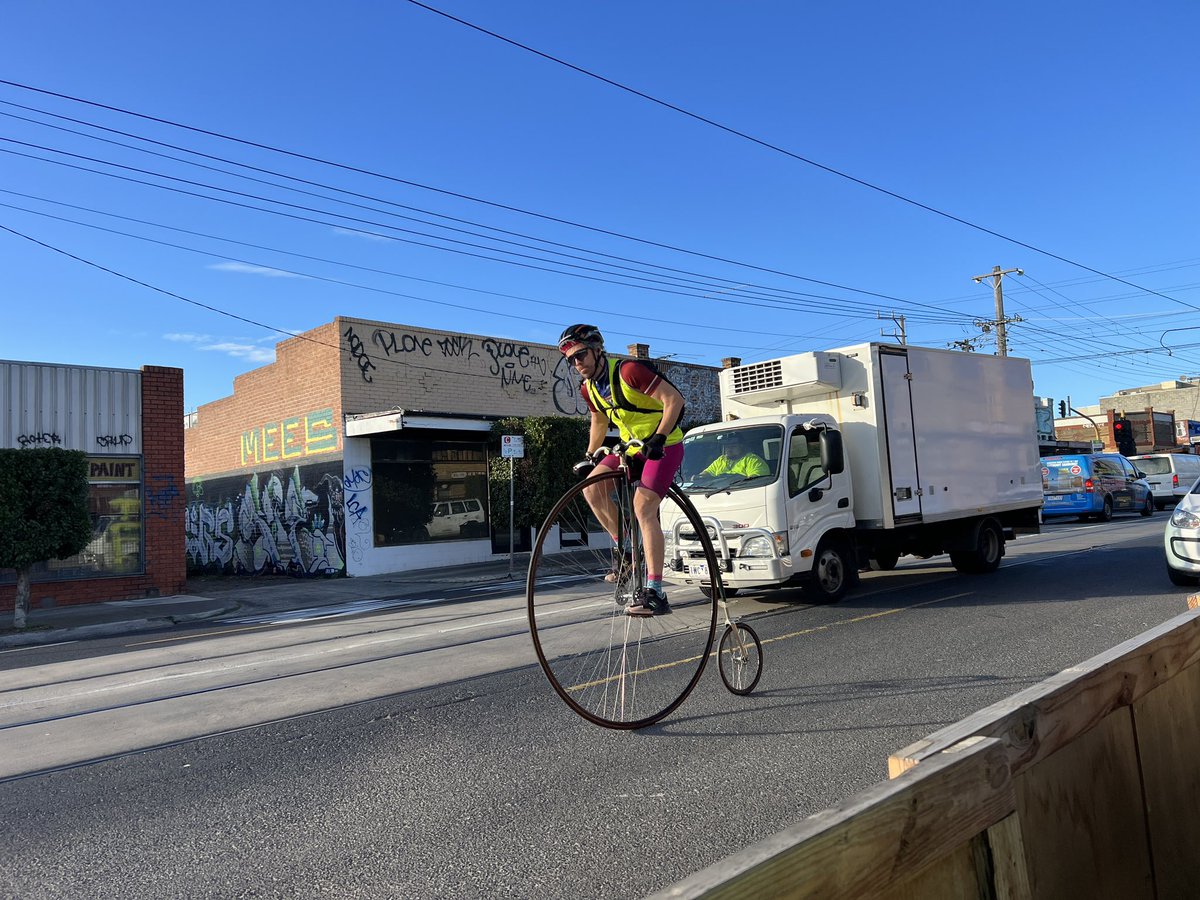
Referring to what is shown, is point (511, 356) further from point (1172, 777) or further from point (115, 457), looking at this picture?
point (1172, 777)

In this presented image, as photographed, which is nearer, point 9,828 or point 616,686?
point 9,828

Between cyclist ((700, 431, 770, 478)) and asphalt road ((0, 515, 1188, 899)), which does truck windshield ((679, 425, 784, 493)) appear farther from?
asphalt road ((0, 515, 1188, 899))

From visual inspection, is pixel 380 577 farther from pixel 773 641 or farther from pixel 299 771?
pixel 299 771

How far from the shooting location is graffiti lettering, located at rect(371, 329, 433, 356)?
75.3 feet

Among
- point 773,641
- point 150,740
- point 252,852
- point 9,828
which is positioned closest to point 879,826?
point 252,852

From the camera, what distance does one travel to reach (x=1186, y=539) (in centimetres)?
994

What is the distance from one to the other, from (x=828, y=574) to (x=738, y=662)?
15.4 feet

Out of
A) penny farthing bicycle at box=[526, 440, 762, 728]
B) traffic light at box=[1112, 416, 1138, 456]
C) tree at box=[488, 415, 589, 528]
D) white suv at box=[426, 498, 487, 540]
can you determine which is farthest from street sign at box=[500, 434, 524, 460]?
traffic light at box=[1112, 416, 1138, 456]

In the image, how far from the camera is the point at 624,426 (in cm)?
534

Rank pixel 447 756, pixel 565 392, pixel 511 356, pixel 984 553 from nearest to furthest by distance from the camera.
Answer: pixel 447 756
pixel 984 553
pixel 511 356
pixel 565 392

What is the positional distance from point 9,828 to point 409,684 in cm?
320

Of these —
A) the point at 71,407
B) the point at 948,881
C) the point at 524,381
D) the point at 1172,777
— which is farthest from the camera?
the point at 524,381

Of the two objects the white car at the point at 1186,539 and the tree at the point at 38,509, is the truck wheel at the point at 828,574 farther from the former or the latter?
the tree at the point at 38,509

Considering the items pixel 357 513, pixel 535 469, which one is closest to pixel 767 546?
pixel 535 469
